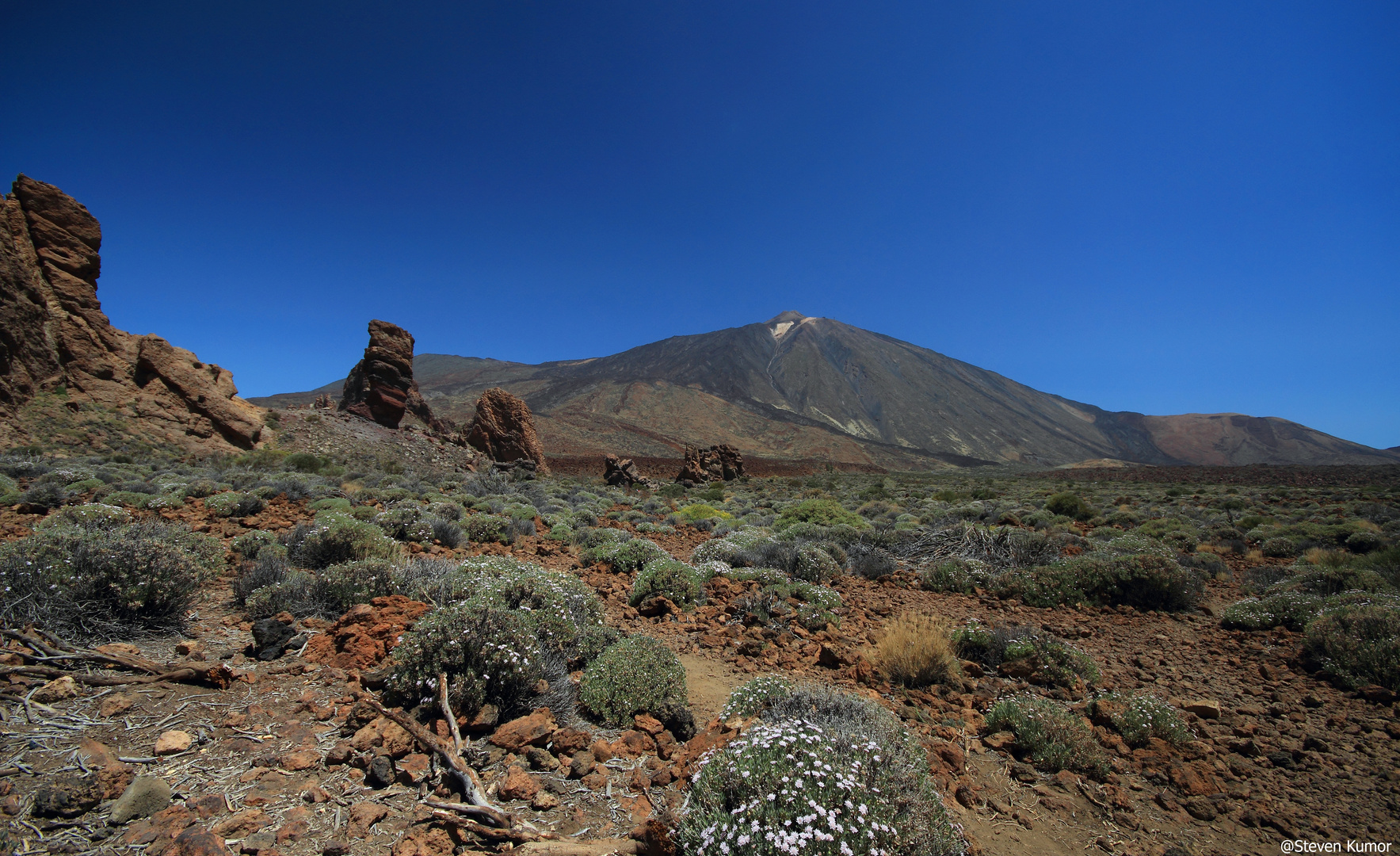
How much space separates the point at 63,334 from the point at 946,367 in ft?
537

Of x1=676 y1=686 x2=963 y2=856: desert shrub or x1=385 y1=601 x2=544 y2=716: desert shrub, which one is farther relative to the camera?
x1=385 y1=601 x2=544 y2=716: desert shrub

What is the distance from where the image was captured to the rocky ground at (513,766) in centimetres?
233

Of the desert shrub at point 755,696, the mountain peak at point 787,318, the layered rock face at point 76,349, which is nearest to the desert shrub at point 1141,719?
the desert shrub at point 755,696

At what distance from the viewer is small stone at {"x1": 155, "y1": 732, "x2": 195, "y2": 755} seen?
268 centimetres

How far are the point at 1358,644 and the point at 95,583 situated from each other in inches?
409

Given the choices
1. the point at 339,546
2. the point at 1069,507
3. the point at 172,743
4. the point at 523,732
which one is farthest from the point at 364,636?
the point at 1069,507

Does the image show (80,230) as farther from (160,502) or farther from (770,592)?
(770,592)

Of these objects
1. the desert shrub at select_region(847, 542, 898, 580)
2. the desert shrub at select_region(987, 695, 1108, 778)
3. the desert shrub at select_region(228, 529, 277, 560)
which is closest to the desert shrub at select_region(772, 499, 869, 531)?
the desert shrub at select_region(847, 542, 898, 580)

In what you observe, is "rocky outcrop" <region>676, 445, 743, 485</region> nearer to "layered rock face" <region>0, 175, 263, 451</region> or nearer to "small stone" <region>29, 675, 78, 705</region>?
"layered rock face" <region>0, 175, 263, 451</region>

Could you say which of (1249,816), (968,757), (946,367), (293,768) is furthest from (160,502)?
(946,367)

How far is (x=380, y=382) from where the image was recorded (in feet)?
88.2

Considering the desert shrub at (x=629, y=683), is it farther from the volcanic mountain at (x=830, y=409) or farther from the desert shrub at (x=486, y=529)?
the volcanic mountain at (x=830, y=409)

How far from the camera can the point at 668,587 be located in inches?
265

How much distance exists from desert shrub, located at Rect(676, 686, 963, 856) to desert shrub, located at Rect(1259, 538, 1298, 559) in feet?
40.9
